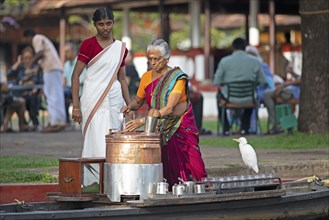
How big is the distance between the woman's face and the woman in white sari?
0.01 meters

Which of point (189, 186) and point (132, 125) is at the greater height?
point (132, 125)

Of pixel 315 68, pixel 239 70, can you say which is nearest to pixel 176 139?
pixel 315 68

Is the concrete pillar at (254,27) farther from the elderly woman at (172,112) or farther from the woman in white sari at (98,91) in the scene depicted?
the elderly woman at (172,112)

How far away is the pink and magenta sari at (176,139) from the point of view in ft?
34.1

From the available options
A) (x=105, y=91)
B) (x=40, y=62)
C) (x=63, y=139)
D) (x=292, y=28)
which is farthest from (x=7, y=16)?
(x=105, y=91)

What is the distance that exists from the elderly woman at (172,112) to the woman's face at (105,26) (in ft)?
2.49

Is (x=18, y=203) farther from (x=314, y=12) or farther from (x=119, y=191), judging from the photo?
(x=314, y=12)

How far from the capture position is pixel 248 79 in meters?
18.8

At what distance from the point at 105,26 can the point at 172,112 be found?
1328 millimetres

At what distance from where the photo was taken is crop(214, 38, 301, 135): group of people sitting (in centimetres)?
1895

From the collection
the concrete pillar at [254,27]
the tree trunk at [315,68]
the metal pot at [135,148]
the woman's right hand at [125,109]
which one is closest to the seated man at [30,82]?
the tree trunk at [315,68]

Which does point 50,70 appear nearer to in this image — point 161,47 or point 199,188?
point 161,47

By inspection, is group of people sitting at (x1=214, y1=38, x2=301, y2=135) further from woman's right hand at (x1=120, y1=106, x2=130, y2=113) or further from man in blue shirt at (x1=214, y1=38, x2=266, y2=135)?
woman's right hand at (x1=120, y1=106, x2=130, y2=113)

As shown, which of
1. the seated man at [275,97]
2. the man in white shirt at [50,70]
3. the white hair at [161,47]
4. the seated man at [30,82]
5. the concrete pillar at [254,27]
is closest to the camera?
the white hair at [161,47]
